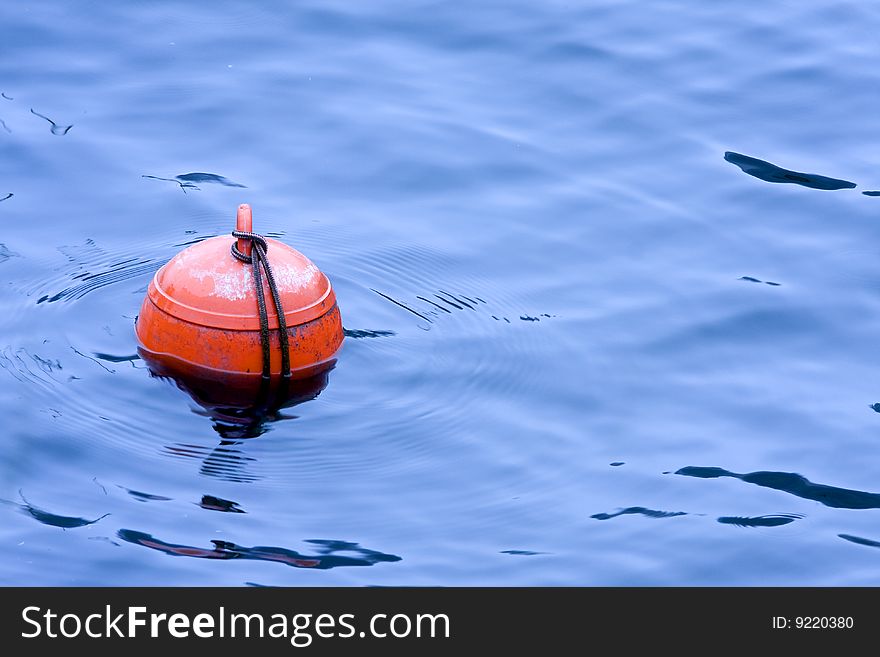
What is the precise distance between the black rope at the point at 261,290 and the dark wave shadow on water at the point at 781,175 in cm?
364

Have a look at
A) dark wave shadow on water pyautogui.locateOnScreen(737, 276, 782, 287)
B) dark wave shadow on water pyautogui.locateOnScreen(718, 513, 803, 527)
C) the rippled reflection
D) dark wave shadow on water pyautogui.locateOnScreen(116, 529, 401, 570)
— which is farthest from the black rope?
dark wave shadow on water pyautogui.locateOnScreen(737, 276, 782, 287)

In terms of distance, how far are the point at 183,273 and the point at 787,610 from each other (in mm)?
2911

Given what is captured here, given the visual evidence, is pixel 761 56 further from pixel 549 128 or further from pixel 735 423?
pixel 735 423

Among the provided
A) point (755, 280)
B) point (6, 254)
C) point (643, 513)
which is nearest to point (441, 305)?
point (755, 280)

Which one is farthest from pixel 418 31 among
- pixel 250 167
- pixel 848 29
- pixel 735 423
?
pixel 735 423

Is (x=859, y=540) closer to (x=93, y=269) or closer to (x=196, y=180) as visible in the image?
(x=93, y=269)

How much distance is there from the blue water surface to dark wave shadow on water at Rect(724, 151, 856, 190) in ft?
0.06

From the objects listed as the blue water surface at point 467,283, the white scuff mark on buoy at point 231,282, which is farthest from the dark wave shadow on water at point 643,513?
the white scuff mark on buoy at point 231,282

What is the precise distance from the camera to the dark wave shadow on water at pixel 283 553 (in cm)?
522

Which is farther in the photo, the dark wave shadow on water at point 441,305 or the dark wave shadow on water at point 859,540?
the dark wave shadow on water at point 441,305

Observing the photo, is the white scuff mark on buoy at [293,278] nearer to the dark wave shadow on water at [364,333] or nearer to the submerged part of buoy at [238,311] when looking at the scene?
the submerged part of buoy at [238,311]

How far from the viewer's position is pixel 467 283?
7.29 metres

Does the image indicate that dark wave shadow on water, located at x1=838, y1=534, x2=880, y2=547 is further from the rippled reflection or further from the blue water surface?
the rippled reflection

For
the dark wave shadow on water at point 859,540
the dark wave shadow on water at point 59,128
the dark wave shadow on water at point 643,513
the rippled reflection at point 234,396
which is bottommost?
the dark wave shadow on water at point 643,513
